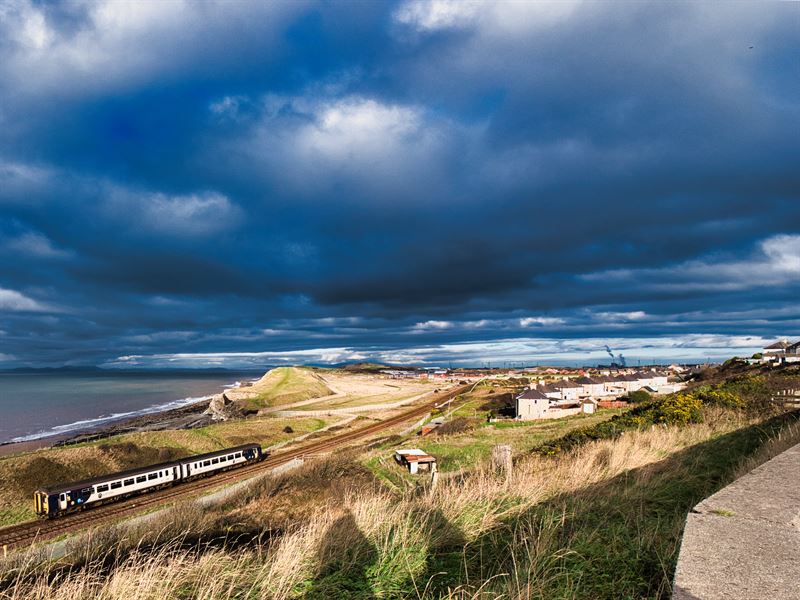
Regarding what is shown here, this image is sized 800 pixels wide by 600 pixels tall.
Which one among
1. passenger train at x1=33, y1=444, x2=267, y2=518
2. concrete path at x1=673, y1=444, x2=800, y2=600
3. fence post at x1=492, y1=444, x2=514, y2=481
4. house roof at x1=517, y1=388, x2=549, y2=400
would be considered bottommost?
house roof at x1=517, y1=388, x2=549, y2=400

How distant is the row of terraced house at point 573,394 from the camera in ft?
191

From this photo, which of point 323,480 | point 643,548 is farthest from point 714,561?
point 323,480

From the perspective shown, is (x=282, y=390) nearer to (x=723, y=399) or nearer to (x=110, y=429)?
(x=110, y=429)

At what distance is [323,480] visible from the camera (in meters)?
19.3

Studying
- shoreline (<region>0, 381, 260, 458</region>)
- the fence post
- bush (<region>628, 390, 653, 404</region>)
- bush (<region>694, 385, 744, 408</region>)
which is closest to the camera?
the fence post

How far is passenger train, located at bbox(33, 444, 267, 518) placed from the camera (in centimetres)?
2443

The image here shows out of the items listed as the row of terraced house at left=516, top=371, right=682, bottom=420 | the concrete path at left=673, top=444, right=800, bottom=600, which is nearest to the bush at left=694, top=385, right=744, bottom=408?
the concrete path at left=673, top=444, right=800, bottom=600

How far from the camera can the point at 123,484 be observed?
27.7 metres

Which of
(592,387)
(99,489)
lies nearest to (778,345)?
(592,387)

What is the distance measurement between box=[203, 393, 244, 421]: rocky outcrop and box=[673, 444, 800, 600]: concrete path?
77.5m

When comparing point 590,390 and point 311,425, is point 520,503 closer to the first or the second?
point 311,425

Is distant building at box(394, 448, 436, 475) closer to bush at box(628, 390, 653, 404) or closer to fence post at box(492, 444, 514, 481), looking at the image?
fence post at box(492, 444, 514, 481)

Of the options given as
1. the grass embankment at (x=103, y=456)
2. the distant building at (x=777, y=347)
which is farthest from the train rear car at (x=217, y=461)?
the distant building at (x=777, y=347)

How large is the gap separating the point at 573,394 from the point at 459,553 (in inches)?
3000
